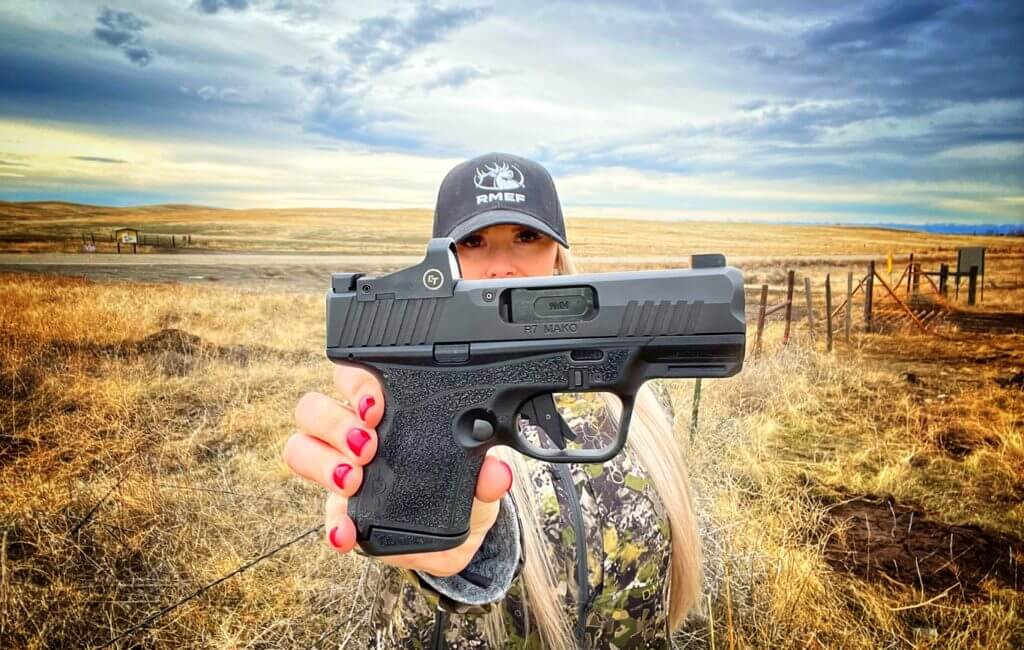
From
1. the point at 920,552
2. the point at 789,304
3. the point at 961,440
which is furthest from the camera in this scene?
the point at 789,304

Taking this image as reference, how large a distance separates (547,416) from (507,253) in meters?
0.99

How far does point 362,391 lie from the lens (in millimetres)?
1545

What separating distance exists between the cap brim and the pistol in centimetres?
56

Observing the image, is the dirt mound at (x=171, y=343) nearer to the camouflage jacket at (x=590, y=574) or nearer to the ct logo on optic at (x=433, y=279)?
the camouflage jacket at (x=590, y=574)

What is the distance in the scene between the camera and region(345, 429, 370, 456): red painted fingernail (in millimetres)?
1455

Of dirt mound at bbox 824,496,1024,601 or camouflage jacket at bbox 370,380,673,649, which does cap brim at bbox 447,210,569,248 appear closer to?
camouflage jacket at bbox 370,380,673,649

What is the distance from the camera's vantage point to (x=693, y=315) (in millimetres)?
1376

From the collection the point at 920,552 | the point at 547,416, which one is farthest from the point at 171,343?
the point at 920,552

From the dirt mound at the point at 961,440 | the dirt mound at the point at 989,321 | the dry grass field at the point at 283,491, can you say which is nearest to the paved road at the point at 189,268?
the dry grass field at the point at 283,491

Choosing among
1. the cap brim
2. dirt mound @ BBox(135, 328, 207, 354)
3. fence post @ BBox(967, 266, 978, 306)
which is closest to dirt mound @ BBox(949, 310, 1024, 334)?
fence post @ BBox(967, 266, 978, 306)

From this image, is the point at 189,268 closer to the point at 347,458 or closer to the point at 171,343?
the point at 171,343

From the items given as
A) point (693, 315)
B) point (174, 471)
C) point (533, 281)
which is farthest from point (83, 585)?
point (693, 315)

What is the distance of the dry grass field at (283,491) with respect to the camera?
3225 mm

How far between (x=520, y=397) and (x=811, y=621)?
3.17m
